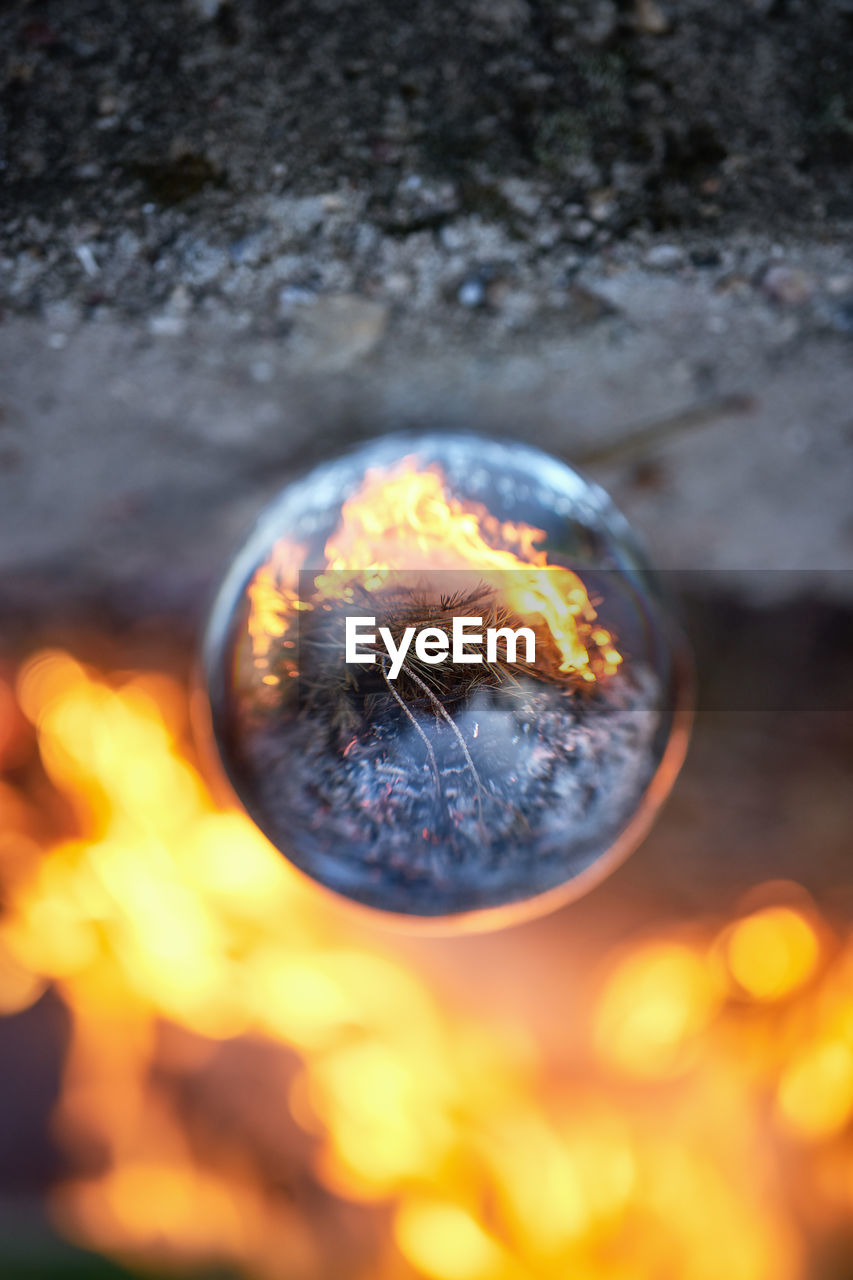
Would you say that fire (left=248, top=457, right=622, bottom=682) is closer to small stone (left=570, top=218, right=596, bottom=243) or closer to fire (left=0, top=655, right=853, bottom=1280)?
small stone (left=570, top=218, right=596, bottom=243)

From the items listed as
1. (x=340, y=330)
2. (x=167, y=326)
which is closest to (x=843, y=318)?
(x=340, y=330)

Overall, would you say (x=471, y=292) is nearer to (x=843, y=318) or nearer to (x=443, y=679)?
(x=843, y=318)

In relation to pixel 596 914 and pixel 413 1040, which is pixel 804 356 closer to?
pixel 596 914

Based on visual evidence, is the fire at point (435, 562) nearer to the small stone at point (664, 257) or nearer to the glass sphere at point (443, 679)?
the glass sphere at point (443, 679)

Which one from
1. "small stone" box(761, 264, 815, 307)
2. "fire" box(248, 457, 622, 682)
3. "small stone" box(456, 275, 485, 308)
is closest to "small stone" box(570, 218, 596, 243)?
"small stone" box(456, 275, 485, 308)

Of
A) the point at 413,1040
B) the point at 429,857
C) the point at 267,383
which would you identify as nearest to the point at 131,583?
the point at 267,383

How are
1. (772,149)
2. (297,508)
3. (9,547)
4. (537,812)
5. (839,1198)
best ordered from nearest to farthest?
(537,812) < (297,508) < (772,149) < (9,547) < (839,1198)

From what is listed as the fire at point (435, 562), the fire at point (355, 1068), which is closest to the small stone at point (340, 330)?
the fire at point (435, 562)
